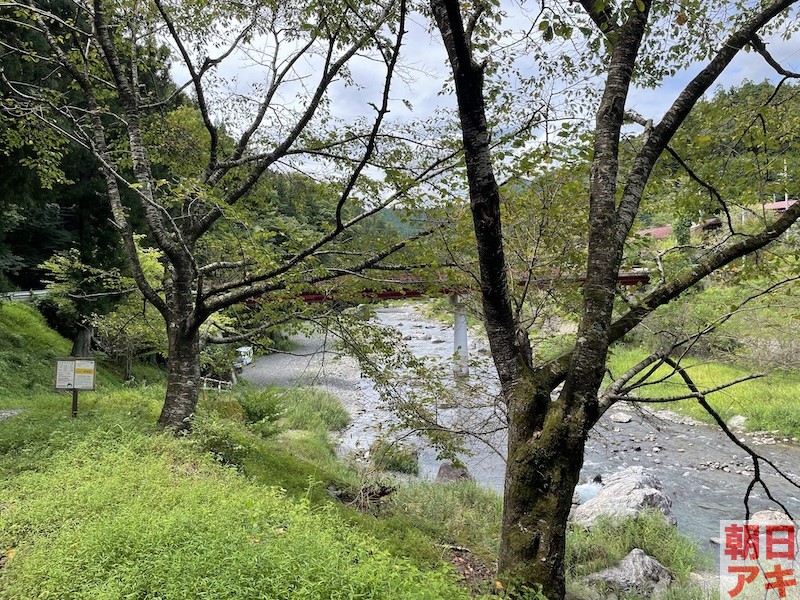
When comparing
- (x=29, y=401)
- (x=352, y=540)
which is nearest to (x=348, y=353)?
(x=352, y=540)

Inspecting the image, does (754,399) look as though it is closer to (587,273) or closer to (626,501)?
(626,501)

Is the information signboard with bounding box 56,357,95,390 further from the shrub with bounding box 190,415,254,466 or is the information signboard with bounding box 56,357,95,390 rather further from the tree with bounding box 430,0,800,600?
the tree with bounding box 430,0,800,600

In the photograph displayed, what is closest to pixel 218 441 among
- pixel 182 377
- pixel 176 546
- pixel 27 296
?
pixel 182 377

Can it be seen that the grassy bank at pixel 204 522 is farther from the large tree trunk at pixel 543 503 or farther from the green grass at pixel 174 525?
the large tree trunk at pixel 543 503

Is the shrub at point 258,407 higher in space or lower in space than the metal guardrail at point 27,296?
lower

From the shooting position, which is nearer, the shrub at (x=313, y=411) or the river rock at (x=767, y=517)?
the river rock at (x=767, y=517)

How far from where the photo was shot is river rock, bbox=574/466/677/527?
24.1 ft

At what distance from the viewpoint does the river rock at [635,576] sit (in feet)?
18.9

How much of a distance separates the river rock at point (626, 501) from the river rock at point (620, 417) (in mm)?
4554

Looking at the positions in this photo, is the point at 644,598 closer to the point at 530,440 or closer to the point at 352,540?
the point at 530,440

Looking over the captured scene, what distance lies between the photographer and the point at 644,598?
550 centimetres

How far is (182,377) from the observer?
582 cm

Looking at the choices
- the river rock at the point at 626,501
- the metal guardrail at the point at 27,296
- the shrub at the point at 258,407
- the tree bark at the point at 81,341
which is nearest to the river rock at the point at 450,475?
the river rock at the point at 626,501

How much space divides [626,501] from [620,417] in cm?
603
